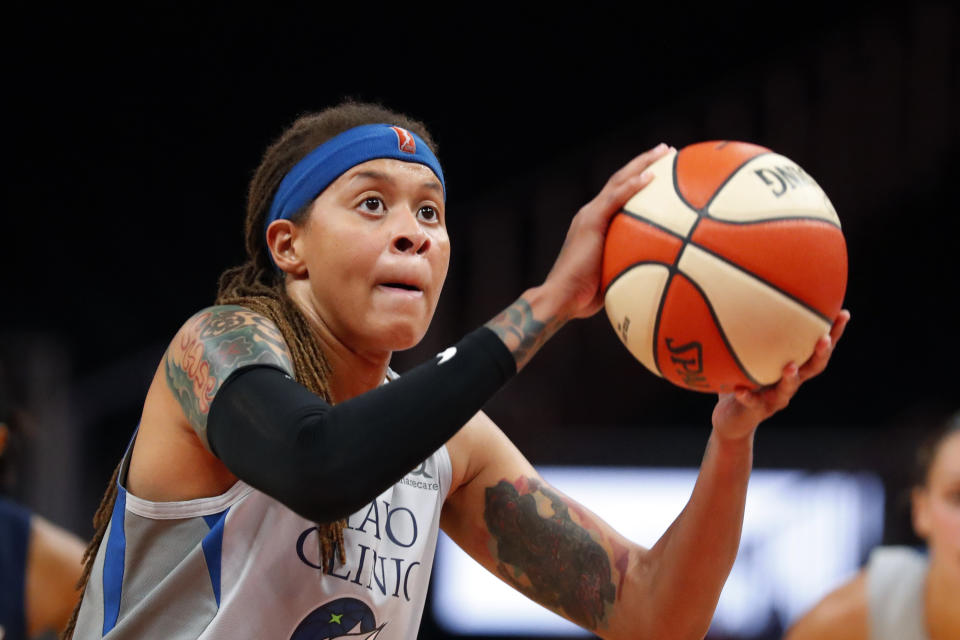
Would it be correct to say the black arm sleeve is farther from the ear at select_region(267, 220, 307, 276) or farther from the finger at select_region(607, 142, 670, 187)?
the ear at select_region(267, 220, 307, 276)

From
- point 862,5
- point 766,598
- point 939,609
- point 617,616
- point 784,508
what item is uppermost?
point 862,5

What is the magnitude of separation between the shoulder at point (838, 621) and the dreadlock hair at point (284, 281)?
70.2 inches

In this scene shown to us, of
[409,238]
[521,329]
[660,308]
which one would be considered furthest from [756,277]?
[409,238]

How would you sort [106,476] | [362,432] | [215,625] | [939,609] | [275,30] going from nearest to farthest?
[362,432]
[215,625]
[939,609]
[106,476]
[275,30]

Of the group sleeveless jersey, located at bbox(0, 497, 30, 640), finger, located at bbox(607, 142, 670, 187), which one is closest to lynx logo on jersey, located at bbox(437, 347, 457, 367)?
finger, located at bbox(607, 142, 670, 187)

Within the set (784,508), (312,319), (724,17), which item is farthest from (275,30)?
(312,319)

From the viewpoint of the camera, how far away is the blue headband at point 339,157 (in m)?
2.51

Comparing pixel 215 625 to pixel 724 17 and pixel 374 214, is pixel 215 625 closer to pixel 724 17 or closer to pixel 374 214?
pixel 374 214

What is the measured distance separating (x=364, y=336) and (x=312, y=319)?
0.49 ft

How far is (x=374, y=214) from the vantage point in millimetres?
2445

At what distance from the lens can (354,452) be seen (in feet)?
6.40

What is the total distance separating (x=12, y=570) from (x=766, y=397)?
9.17 feet

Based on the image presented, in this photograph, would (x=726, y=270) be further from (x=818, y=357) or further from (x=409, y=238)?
(x=409, y=238)

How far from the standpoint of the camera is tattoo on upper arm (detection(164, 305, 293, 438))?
2.11m
